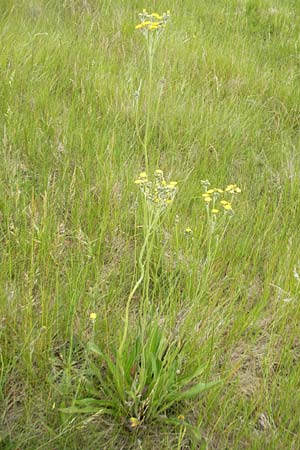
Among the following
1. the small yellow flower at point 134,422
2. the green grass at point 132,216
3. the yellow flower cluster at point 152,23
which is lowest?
the small yellow flower at point 134,422

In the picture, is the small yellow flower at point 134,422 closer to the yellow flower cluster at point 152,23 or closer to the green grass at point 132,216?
the green grass at point 132,216

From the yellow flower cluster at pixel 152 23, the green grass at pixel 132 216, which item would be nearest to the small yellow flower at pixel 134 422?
the green grass at pixel 132 216

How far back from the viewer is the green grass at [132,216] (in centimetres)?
172

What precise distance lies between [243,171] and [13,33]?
1.93 meters

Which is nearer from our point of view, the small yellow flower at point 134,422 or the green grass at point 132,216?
the small yellow flower at point 134,422

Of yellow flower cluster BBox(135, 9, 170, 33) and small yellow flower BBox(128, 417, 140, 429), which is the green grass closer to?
small yellow flower BBox(128, 417, 140, 429)

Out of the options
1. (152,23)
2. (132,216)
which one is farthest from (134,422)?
(152,23)

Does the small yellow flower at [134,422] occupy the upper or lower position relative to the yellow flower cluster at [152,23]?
lower

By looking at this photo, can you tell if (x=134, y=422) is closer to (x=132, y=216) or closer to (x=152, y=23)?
(x=132, y=216)

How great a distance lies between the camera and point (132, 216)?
248cm

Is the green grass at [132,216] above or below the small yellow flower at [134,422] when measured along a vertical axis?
above

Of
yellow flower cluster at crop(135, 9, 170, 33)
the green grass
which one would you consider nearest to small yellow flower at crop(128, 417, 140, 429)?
the green grass

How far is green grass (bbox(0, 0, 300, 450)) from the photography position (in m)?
1.72

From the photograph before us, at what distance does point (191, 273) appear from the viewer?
2.10 metres
